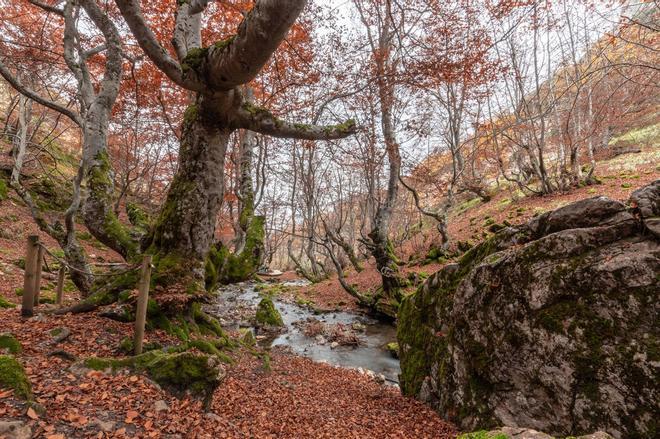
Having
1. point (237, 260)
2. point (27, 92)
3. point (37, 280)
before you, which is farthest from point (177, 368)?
point (27, 92)

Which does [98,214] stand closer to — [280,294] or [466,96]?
[280,294]

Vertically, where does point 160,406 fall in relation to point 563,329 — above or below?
below

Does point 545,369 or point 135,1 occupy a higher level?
point 135,1

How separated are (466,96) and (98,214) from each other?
52.0ft

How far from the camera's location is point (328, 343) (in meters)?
10.0

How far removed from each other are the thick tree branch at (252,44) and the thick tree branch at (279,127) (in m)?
0.97

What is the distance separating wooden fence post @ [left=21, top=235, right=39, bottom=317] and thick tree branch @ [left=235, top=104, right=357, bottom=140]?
367 centimetres

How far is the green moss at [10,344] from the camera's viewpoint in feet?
11.5

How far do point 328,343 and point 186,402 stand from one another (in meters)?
6.98

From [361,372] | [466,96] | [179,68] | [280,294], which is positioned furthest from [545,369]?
[280,294]

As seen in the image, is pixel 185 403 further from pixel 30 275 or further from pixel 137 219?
pixel 137 219

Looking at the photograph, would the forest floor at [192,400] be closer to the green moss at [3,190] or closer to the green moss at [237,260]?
the green moss at [237,260]

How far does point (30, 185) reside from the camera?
15695mm

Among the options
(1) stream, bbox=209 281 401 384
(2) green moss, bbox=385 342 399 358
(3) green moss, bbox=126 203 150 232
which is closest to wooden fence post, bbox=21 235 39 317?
(3) green moss, bbox=126 203 150 232
